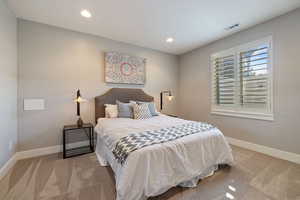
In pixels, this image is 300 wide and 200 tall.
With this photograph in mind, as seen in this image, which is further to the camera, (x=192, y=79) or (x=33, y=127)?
(x=192, y=79)

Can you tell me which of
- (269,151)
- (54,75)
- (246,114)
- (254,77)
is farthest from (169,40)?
(269,151)

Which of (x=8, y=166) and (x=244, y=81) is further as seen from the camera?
(x=244, y=81)

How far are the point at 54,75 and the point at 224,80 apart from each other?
4.02 meters

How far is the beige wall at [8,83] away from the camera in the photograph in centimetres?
192

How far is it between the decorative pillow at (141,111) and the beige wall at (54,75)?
100 cm

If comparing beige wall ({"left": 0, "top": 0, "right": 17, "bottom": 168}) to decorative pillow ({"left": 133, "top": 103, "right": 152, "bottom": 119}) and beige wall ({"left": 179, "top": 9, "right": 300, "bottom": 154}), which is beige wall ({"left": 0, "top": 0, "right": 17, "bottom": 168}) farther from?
beige wall ({"left": 179, "top": 9, "right": 300, "bottom": 154})

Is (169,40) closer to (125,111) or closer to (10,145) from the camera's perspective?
(125,111)

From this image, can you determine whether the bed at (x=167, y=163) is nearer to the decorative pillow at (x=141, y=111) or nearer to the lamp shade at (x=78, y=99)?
the decorative pillow at (x=141, y=111)

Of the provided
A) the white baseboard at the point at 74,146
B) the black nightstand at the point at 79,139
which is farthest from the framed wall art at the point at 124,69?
the white baseboard at the point at 74,146

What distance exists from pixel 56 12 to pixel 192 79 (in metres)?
3.70

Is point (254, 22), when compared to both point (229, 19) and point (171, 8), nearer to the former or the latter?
point (229, 19)

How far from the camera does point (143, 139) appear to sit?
62.2 inches

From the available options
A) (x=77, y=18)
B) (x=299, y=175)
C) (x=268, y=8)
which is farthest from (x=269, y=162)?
(x=77, y=18)

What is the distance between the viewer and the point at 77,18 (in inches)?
96.4
